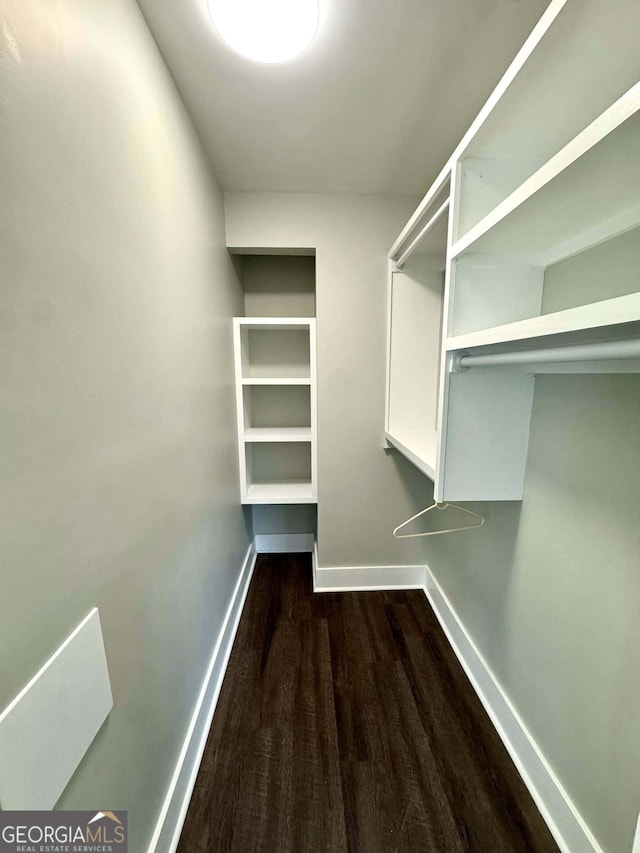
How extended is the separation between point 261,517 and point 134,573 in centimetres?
175

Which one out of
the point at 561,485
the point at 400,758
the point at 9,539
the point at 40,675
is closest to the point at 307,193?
the point at 561,485

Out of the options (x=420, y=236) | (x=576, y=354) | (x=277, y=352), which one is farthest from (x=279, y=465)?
(x=576, y=354)

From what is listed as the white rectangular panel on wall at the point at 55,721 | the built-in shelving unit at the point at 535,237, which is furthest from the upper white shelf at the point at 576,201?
the white rectangular panel on wall at the point at 55,721

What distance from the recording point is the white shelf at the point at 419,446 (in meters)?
1.28

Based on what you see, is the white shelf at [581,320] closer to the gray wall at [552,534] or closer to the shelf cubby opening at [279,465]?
the gray wall at [552,534]

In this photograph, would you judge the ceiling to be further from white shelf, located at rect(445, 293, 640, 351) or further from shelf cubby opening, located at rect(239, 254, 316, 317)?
white shelf, located at rect(445, 293, 640, 351)

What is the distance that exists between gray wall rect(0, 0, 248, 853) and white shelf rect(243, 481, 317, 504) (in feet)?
2.65

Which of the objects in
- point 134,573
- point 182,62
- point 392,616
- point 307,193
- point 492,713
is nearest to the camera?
point 134,573

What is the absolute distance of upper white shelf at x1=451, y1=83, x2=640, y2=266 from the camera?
0.52m

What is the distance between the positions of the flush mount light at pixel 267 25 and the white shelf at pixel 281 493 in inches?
76.8

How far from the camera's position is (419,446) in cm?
157

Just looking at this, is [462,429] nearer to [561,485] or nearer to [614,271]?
[561,485]

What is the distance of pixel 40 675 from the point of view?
0.53 metres

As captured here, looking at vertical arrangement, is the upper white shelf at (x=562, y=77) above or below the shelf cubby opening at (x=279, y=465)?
above
